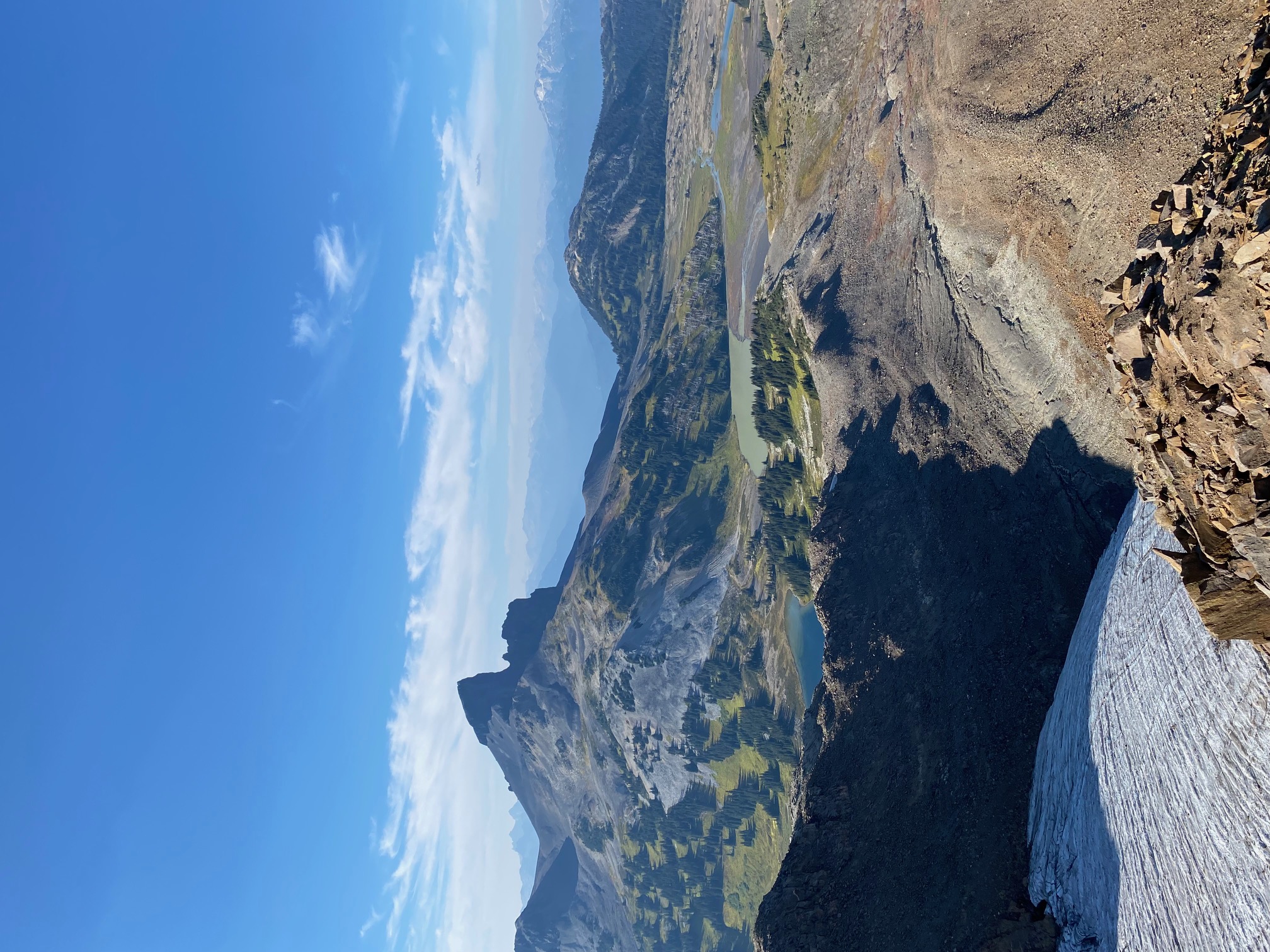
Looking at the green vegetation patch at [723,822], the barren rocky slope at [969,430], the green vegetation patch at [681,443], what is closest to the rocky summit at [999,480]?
the barren rocky slope at [969,430]

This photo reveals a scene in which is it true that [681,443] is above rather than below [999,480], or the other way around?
above

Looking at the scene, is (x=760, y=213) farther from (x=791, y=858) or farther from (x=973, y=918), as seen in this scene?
(x=973, y=918)

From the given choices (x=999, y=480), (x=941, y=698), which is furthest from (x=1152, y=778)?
(x=999, y=480)

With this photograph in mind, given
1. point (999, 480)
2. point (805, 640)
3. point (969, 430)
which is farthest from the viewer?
point (805, 640)

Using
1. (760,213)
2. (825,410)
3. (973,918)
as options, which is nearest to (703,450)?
(760,213)

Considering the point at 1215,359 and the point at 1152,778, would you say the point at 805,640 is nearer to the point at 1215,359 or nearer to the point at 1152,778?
the point at 1152,778

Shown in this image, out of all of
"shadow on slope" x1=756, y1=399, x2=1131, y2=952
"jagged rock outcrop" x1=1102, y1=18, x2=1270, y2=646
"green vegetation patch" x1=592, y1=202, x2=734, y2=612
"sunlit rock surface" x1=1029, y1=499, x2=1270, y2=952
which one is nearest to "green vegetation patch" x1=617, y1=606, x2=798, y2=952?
"green vegetation patch" x1=592, y1=202, x2=734, y2=612
